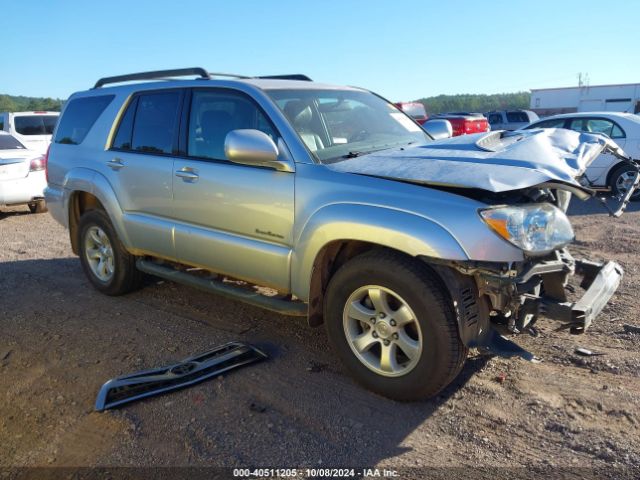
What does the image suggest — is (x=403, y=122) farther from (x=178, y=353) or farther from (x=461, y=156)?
(x=178, y=353)

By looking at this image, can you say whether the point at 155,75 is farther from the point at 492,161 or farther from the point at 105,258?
the point at 492,161

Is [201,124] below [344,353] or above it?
above

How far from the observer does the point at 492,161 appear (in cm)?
319

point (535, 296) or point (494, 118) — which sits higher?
point (494, 118)

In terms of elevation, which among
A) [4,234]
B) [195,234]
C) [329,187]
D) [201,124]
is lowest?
[4,234]

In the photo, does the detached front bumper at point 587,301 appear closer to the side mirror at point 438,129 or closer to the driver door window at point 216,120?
the side mirror at point 438,129

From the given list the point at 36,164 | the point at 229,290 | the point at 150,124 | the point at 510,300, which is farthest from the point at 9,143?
the point at 510,300

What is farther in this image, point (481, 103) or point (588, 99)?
point (481, 103)

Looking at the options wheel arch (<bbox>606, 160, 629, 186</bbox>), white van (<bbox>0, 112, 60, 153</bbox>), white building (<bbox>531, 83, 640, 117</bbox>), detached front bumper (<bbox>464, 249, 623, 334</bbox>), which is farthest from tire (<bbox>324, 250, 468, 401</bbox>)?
white building (<bbox>531, 83, 640, 117</bbox>)

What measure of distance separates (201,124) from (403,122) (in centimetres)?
174

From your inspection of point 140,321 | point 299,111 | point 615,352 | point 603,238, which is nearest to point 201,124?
point 299,111

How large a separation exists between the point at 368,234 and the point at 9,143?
950 cm

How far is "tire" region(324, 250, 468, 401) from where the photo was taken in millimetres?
3025

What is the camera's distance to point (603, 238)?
7.13 m
